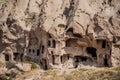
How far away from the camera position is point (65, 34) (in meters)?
52.3

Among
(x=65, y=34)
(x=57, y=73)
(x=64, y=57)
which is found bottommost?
(x=57, y=73)

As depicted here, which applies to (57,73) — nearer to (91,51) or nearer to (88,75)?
(88,75)

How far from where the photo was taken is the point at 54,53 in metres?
52.2

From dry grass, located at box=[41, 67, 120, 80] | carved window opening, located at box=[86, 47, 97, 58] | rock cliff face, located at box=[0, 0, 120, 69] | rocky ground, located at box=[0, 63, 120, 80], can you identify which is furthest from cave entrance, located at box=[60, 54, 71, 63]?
dry grass, located at box=[41, 67, 120, 80]

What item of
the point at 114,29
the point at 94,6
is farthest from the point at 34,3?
the point at 114,29

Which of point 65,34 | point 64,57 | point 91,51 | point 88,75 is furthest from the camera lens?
point 91,51

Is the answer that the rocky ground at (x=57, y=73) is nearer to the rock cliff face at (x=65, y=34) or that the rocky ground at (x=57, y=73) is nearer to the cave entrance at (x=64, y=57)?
the rock cliff face at (x=65, y=34)

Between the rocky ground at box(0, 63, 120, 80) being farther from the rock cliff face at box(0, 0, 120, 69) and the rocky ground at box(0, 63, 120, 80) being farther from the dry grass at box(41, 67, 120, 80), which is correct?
the rock cliff face at box(0, 0, 120, 69)

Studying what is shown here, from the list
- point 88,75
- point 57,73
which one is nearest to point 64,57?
point 57,73

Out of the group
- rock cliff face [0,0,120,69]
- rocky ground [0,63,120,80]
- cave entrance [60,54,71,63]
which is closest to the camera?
rocky ground [0,63,120,80]

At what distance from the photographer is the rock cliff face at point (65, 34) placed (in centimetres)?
5069

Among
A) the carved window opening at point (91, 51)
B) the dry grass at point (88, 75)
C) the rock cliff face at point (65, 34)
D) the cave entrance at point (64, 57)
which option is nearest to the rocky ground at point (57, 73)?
the dry grass at point (88, 75)

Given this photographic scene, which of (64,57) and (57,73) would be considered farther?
(64,57)

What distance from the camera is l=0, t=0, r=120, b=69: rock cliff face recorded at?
→ 5069 cm
